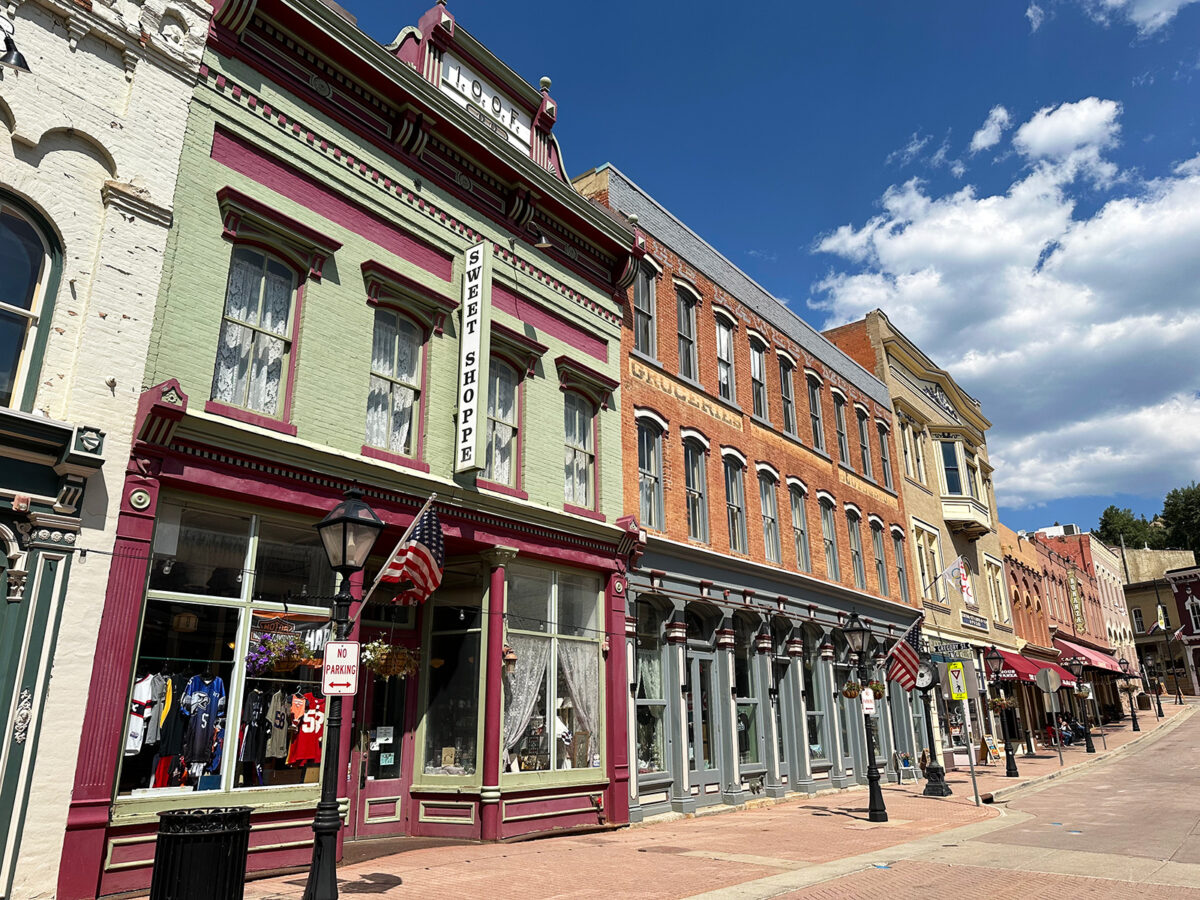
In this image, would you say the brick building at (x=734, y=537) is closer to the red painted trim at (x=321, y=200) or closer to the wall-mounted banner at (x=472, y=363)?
the wall-mounted banner at (x=472, y=363)

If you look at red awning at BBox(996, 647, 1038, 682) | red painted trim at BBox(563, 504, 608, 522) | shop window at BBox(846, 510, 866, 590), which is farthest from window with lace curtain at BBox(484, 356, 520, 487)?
red awning at BBox(996, 647, 1038, 682)

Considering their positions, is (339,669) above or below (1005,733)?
above

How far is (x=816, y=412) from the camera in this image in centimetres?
2569

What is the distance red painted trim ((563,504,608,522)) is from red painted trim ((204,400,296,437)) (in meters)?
5.56

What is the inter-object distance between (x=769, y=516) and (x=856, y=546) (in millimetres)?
5682

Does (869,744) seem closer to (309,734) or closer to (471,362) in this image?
(471,362)

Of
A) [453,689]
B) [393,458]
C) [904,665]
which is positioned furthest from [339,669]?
[904,665]

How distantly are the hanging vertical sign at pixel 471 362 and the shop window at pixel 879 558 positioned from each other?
18.1 meters

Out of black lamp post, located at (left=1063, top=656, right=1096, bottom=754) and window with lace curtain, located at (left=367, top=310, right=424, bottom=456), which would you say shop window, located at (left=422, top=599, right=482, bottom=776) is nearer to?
→ window with lace curtain, located at (left=367, top=310, right=424, bottom=456)

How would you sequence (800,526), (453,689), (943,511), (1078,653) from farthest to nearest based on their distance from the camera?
(1078,653) < (943,511) < (800,526) < (453,689)

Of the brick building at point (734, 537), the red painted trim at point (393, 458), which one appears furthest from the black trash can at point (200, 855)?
the brick building at point (734, 537)

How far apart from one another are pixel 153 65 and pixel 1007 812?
19.2m

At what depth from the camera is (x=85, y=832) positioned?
805cm

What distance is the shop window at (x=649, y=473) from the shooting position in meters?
17.4
